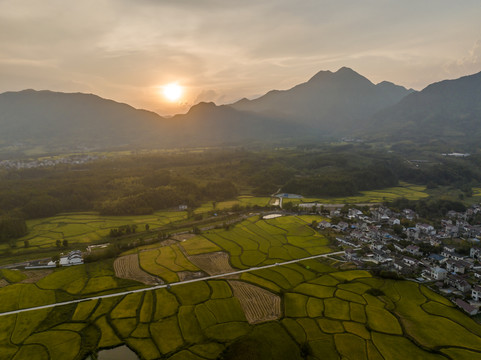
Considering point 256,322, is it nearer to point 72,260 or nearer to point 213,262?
point 213,262

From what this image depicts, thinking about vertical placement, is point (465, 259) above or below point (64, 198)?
below

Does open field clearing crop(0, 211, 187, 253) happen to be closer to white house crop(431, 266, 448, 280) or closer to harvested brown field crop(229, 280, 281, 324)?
harvested brown field crop(229, 280, 281, 324)

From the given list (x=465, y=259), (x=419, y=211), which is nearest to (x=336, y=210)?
(x=419, y=211)

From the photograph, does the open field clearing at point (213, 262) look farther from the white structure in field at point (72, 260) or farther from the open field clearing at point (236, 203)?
the open field clearing at point (236, 203)

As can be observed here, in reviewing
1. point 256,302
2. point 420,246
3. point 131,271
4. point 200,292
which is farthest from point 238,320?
point 420,246

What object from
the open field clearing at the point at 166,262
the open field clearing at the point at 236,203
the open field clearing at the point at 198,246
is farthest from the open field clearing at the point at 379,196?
the open field clearing at the point at 166,262

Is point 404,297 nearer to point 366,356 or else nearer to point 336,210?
point 366,356
